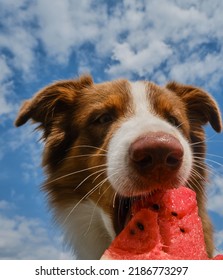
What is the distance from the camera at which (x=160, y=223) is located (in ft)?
13.3

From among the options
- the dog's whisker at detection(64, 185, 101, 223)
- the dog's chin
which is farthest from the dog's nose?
the dog's whisker at detection(64, 185, 101, 223)

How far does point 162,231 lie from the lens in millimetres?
4016

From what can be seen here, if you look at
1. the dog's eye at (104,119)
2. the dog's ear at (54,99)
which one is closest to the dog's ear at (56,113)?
the dog's ear at (54,99)

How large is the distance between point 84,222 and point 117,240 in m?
1.51

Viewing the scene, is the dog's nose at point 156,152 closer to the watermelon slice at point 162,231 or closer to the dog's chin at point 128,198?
the dog's chin at point 128,198

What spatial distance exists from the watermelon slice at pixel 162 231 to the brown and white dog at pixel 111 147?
0.53 feet

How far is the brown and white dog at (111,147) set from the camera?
4.04m

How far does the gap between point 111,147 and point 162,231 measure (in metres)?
1.10

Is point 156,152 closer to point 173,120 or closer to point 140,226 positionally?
point 140,226

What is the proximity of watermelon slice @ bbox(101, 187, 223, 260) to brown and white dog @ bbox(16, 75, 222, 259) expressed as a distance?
0.53ft

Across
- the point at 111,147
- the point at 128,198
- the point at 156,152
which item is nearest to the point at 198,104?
the point at 111,147

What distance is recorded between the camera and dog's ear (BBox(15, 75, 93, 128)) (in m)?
5.84
